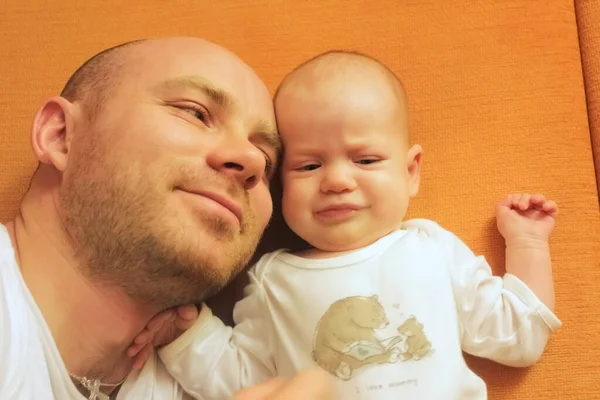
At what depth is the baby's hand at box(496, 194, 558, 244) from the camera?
46.9 inches

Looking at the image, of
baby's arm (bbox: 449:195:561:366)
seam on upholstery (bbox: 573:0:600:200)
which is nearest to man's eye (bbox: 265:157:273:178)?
baby's arm (bbox: 449:195:561:366)

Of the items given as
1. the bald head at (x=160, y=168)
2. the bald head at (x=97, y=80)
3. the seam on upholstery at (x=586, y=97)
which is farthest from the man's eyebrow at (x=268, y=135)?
the seam on upholstery at (x=586, y=97)

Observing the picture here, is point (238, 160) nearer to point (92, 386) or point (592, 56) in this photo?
point (92, 386)

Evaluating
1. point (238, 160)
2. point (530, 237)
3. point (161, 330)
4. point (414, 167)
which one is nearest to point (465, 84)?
point (414, 167)

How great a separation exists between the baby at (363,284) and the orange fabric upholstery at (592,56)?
0.25 m

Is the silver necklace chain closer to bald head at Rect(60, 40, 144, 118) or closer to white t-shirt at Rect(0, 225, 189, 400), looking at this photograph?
white t-shirt at Rect(0, 225, 189, 400)

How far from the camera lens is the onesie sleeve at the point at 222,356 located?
1115 mm

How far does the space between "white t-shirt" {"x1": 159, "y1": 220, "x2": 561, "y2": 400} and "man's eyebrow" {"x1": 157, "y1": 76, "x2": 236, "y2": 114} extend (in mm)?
302

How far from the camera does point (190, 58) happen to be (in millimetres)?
1132

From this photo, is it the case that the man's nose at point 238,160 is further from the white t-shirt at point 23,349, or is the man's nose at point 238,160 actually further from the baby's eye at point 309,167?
the white t-shirt at point 23,349

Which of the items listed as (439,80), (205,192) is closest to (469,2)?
(439,80)

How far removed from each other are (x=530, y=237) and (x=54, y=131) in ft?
2.85

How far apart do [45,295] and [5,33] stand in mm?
759

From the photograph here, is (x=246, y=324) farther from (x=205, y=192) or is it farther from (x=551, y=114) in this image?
(x=551, y=114)
